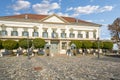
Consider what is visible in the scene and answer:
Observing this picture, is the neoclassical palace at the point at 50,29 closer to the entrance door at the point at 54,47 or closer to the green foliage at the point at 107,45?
the entrance door at the point at 54,47

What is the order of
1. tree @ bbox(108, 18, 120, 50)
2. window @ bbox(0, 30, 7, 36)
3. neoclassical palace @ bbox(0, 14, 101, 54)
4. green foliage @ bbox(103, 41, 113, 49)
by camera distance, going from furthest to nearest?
tree @ bbox(108, 18, 120, 50)
green foliage @ bbox(103, 41, 113, 49)
neoclassical palace @ bbox(0, 14, 101, 54)
window @ bbox(0, 30, 7, 36)

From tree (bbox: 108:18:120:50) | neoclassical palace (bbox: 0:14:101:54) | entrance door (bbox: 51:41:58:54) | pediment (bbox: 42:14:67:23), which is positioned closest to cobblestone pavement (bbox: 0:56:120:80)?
neoclassical palace (bbox: 0:14:101:54)

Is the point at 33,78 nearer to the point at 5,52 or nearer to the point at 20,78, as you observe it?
the point at 20,78

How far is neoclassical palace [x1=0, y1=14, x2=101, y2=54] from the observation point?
136 ft

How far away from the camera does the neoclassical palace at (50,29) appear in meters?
41.6

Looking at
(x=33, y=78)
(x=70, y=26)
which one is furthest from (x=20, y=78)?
(x=70, y=26)

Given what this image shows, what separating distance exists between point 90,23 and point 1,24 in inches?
917

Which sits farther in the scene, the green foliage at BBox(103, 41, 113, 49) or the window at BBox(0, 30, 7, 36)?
the green foliage at BBox(103, 41, 113, 49)

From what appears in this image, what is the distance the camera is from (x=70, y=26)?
46.8 meters

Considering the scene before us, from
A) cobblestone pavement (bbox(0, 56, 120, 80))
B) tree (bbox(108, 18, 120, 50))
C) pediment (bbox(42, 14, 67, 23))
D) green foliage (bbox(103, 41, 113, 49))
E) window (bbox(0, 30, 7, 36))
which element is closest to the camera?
cobblestone pavement (bbox(0, 56, 120, 80))

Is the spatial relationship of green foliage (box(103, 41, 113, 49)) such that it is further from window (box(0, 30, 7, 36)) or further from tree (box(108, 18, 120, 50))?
window (box(0, 30, 7, 36))

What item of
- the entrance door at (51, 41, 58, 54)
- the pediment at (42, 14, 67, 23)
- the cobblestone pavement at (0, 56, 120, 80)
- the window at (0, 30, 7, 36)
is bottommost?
the cobblestone pavement at (0, 56, 120, 80)

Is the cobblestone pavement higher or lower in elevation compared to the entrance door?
lower

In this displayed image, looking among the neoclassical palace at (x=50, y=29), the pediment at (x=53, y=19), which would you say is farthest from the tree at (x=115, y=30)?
the pediment at (x=53, y=19)
